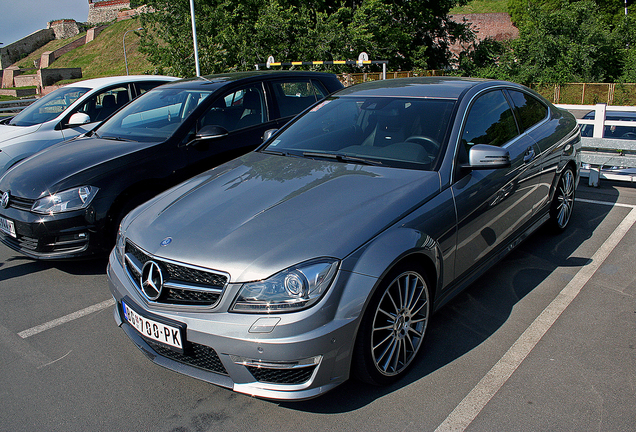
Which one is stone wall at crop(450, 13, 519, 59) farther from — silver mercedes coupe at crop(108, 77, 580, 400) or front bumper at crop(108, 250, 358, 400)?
front bumper at crop(108, 250, 358, 400)

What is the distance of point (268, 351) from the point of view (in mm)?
2328

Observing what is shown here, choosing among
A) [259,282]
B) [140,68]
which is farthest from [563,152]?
[140,68]

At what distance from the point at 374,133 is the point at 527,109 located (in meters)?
1.71

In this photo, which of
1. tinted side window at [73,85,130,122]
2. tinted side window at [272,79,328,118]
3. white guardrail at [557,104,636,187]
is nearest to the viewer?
tinted side window at [272,79,328,118]

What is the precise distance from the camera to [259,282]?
2.38 meters

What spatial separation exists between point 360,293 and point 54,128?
20.7 ft

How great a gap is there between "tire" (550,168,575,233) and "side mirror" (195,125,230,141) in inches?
127

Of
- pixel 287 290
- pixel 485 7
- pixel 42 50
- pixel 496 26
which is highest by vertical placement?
pixel 485 7

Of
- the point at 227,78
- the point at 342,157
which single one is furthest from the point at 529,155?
the point at 227,78

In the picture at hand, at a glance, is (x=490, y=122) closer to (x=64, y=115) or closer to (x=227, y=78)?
(x=227, y=78)

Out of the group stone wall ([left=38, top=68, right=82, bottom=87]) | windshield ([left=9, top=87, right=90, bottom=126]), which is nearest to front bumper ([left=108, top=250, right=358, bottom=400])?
windshield ([left=9, top=87, right=90, bottom=126])

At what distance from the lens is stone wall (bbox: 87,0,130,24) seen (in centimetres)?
8756

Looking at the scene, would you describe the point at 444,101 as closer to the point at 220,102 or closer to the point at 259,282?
the point at 259,282

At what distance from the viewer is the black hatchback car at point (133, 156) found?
4383 millimetres
